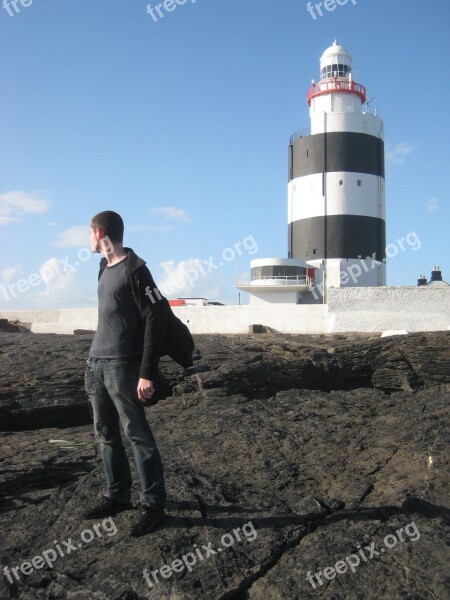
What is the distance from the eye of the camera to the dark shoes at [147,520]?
127 inches

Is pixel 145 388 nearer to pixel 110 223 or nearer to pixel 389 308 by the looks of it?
pixel 110 223

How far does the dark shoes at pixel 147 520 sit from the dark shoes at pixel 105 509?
0.19m

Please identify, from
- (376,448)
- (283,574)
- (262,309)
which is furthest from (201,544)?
(262,309)

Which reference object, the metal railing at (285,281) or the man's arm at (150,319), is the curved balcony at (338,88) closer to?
the metal railing at (285,281)

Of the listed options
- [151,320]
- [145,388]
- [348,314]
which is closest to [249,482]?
[145,388]

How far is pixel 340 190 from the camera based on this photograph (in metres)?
30.0

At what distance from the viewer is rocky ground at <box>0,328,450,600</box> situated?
2.96m

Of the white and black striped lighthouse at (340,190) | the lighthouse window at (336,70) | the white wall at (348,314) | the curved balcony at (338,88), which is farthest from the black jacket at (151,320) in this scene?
the lighthouse window at (336,70)

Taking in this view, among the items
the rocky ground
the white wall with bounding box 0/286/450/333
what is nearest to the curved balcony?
the white wall with bounding box 0/286/450/333

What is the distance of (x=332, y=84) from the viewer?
31609 mm

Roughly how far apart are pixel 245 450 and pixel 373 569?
1.52 meters

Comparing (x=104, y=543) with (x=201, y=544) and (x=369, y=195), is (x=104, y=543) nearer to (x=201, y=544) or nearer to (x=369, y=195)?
(x=201, y=544)

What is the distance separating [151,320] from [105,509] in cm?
113

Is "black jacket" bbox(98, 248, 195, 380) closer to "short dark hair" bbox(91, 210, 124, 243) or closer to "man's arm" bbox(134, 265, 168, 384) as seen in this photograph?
"man's arm" bbox(134, 265, 168, 384)
